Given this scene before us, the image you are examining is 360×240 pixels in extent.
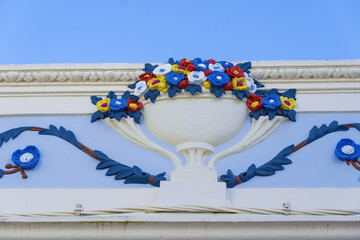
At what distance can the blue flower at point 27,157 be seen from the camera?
6391 millimetres

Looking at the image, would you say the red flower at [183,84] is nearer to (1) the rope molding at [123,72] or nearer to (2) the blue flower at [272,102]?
(1) the rope molding at [123,72]

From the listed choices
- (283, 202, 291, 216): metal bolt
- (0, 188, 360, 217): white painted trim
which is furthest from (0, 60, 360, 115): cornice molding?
(283, 202, 291, 216): metal bolt

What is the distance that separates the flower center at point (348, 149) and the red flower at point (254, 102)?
0.76 metres

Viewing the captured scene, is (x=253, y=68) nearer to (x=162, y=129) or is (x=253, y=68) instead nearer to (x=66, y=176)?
(x=162, y=129)

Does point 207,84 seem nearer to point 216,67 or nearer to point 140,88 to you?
point 216,67

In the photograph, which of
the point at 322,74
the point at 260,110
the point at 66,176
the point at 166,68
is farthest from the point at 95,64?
the point at 322,74

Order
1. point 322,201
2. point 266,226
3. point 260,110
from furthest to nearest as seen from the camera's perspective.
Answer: point 260,110, point 322,201, point 266,226

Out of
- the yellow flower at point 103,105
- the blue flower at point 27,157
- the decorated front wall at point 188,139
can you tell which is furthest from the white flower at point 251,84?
the blue flower at point 27,157

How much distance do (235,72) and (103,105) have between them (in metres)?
1.13

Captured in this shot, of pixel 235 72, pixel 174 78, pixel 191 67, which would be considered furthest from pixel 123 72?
pixel 235 72

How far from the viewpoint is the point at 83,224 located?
18.0 feet

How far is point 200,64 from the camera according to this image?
665 centimetres

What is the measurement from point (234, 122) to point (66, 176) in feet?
4.69

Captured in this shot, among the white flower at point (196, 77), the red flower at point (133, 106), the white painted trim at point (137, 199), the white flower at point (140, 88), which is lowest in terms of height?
the white painted trim at point (137, 199)
